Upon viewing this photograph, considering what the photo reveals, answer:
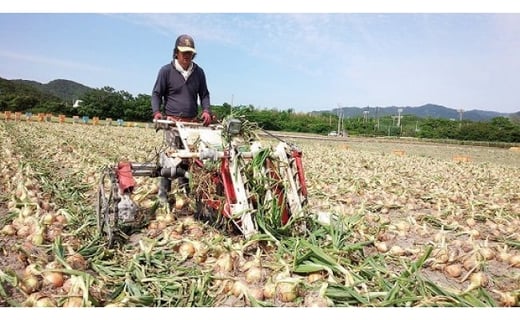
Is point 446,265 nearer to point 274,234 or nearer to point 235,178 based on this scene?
point 274,234

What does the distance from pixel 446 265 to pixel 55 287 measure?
264 cm

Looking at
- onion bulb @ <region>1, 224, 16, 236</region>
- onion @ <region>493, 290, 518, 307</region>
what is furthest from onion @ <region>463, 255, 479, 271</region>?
onion bulb @ <region>1, 224, 16, 236</region>

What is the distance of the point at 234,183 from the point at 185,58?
1.73 m

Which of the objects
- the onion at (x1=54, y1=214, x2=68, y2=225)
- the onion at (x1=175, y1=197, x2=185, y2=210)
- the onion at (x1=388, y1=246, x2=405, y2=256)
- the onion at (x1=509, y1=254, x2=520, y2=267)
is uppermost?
the onion at (x1=175, y1=197, x2=185, y2=210)

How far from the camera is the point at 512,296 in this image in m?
2.40

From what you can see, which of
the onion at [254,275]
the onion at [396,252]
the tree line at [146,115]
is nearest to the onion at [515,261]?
the onion at [396,252]

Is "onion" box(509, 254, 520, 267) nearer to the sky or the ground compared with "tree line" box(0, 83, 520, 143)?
nearer to the ground

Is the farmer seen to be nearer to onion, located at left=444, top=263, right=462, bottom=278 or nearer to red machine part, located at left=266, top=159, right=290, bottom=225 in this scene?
red machine part, located at left=266, top=159, right=290, bottom=225

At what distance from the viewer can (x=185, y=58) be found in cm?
406

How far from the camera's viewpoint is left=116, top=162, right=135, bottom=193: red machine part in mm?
3180

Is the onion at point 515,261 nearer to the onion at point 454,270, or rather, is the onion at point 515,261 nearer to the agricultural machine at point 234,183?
the onion at point 454,270

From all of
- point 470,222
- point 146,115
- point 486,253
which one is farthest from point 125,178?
point 146,115

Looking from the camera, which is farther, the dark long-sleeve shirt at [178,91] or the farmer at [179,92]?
the dark long-sleeve shirt at [178,91]

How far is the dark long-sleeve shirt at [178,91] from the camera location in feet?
13.7
